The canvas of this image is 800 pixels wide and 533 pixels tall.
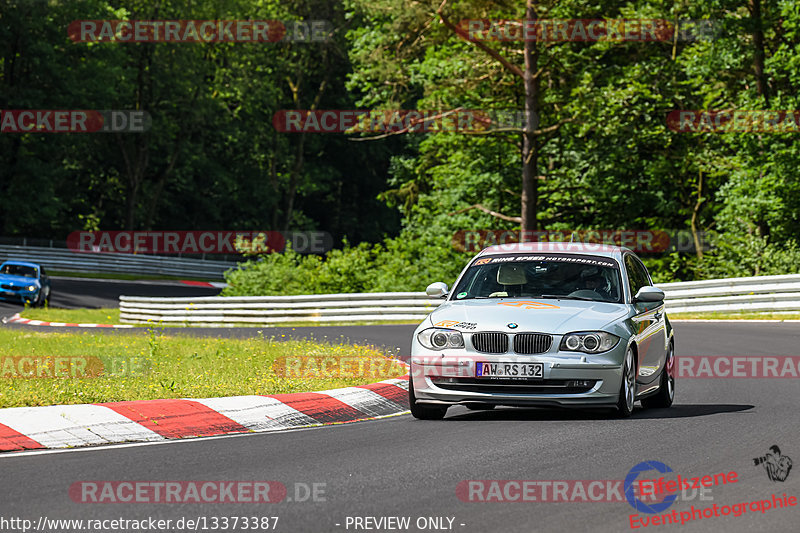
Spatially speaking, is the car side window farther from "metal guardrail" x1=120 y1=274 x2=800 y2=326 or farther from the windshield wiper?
"metal guardrail" x1=120 y1=274 x2=800 y2=326

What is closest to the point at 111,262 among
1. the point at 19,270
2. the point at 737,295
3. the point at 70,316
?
the point at 19,270

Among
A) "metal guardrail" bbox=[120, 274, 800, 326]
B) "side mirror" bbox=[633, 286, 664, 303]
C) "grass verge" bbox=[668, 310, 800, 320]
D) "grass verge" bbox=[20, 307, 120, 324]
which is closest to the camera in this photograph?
"side mirror" bbox=[633, 286, 664, 303]

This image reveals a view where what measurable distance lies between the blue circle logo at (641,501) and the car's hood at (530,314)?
226 centimetres

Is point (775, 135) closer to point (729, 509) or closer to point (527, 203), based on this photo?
point (527, 203)

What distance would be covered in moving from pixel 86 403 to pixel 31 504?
4060 millimetres

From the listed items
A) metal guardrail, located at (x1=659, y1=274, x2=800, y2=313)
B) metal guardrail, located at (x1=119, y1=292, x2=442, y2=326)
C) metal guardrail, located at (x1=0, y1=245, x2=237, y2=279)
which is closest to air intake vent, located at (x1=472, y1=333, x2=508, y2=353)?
metal guardrail, located at (x1=659, y1=274, x2=800, y2=313)

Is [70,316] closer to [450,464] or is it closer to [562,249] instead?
[562,249]

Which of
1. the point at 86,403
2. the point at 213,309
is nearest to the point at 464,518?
the point at 86,403

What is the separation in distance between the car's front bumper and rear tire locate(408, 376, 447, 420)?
1.06 ft

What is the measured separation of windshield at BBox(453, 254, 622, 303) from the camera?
11.0 metres

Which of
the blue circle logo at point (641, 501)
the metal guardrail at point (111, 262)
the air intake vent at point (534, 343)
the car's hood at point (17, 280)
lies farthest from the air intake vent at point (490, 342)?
the metal guardrail at point (111, 262)

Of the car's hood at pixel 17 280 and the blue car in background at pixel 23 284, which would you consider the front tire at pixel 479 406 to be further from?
the car's hood at pixel 17 280

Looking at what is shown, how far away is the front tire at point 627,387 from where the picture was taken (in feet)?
32.6

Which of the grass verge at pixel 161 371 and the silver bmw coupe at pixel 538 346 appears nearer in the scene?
the silver bmw coupe at pixel 538 346
